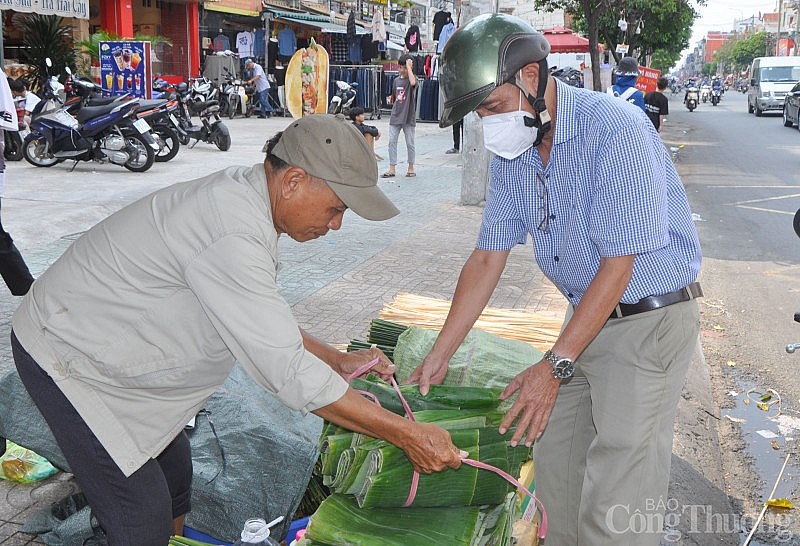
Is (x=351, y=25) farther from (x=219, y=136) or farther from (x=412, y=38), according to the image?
(x=219, y=136)

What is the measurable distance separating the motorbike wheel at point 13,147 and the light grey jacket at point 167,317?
12268mm

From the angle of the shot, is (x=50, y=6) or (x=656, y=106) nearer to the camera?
(x=50, y=6)

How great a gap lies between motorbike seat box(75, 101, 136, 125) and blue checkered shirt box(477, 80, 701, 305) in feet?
35.5

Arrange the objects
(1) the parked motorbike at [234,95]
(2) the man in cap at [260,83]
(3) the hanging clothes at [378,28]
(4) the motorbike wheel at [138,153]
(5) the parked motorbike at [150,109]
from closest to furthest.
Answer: (4) the motorbike wheel at [138,153] < (5) the parked motorbike at [150,109] < (1) the parked motorbike at [234,95] < (2) the man in cap at [260,83] < (3) the hanging clothes at [378,28]

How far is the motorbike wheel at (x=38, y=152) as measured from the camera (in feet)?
41.6

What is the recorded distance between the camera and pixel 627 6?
28.4 metres

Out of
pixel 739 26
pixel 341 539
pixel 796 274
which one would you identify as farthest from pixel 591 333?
pixel 739 26

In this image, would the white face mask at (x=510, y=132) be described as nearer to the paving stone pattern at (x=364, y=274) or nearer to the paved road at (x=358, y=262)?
the paved road at (x=358, y=262)

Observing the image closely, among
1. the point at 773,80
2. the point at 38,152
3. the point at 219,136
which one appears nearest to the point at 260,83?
the point at 219,136

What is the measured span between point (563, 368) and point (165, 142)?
41.2 ft

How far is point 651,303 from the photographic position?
7.80 feet

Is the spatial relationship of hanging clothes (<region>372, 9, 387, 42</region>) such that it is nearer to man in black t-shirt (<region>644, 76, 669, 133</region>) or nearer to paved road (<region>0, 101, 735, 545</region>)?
man in black t-shirt (<region>644, 76, 669, 133</region>)

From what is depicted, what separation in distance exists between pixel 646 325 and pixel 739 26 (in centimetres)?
21279

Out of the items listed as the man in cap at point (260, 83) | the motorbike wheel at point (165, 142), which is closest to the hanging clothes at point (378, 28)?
the man in cap at point (260, 83)
